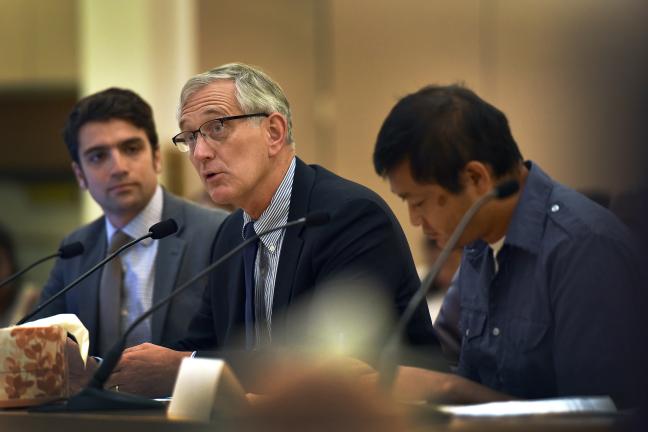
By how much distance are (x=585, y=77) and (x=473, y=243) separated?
328 centimetres

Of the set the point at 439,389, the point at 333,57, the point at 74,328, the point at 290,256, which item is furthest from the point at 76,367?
the point at 333,57

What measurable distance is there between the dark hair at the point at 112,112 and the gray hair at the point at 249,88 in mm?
801

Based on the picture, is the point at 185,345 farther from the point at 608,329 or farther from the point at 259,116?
the point at 608,329

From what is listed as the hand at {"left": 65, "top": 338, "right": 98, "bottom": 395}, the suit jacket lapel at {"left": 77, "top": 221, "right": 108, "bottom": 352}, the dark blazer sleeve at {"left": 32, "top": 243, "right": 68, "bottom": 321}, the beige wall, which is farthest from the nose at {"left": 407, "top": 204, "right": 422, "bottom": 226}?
the beige wall

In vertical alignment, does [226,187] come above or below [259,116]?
below

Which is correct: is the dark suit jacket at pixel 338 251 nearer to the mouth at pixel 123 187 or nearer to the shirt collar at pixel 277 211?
the shirt collar at pixel 277 211

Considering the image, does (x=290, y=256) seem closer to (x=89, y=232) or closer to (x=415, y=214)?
(x=415, y=214)

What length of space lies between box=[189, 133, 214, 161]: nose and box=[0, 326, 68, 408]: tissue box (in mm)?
594

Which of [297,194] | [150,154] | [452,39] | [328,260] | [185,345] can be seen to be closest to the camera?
[328,260]

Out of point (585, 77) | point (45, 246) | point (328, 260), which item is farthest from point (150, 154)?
point (45, 246)

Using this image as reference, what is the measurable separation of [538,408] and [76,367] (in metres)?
0.98

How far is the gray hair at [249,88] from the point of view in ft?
7.67

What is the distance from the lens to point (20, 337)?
1.84 meters

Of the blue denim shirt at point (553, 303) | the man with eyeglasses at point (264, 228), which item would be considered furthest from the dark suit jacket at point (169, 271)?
the blue denim shirt at point (553, 303)
